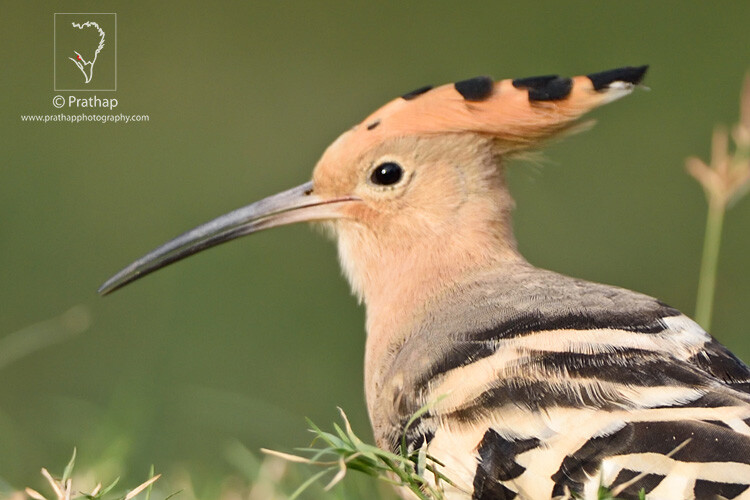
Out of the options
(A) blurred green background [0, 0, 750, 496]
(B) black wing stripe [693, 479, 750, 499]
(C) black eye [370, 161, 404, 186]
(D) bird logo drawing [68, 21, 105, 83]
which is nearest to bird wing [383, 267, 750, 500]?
(B) black wing stripe [693, 479, 750, 499]

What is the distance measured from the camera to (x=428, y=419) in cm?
168

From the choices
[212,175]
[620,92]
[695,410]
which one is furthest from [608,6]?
[695,410]

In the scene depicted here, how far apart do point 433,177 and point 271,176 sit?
2293 mm

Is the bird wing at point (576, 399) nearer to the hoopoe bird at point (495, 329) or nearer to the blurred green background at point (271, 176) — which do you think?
the hoopoe bird at point (495, 329)

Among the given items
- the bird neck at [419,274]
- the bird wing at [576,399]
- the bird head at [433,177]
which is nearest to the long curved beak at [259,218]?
the bird head at [433,177]

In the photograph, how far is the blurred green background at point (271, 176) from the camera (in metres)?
3.56

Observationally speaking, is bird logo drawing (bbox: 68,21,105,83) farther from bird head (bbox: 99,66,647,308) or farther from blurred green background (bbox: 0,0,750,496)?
bird head (bbox: 99,66,647,308)

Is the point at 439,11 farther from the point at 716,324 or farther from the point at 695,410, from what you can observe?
the point at 695,410

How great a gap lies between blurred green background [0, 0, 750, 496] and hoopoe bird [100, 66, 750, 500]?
0.75 metres

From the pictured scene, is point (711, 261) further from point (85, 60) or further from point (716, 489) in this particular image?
point (85, 60)

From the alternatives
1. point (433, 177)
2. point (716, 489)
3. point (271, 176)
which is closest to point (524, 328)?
point (716, 489)

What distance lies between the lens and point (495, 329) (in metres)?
1.79

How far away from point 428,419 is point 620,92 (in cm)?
81

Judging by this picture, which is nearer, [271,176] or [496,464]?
[496,464]
